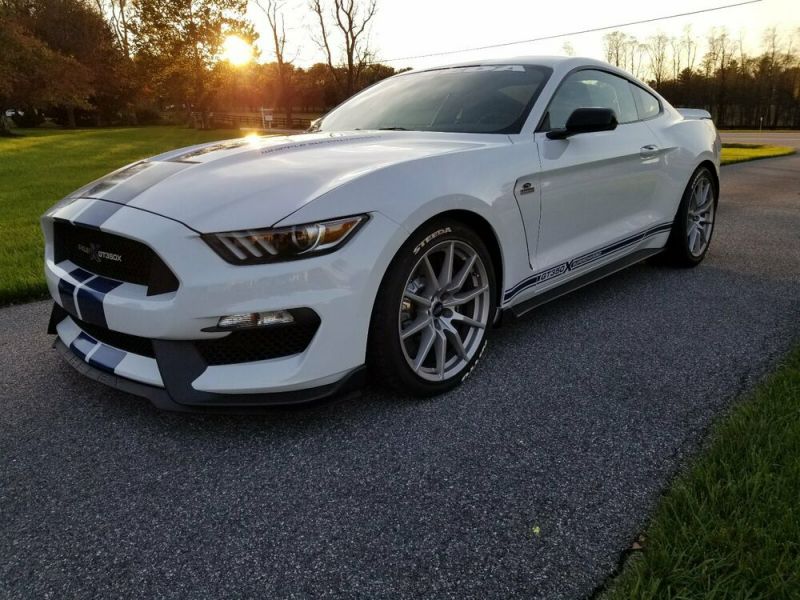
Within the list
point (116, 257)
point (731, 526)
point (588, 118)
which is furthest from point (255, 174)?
point (731, 526)

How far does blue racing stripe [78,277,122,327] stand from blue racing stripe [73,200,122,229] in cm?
22

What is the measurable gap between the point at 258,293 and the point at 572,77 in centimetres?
237

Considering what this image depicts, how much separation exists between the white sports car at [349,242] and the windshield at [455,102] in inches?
0.5

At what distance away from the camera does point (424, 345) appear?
2.61 m

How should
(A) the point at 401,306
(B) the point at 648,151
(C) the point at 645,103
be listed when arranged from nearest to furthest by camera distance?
(A) the point at 401,306 < (B) the point at 648,151 < (C) the point at 645,103

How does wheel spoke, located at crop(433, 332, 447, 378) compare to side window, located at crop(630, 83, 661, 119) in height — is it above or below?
below

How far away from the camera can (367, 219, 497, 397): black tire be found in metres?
2.35

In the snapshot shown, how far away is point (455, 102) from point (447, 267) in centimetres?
121

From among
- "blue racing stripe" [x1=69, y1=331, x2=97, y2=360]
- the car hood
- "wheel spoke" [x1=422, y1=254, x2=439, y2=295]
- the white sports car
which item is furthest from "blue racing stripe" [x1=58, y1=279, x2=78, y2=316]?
"wheel spoke" [x1=422, y1=254, x2=439, y2=295]

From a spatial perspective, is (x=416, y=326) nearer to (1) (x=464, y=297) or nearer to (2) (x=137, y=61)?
(1) (x=464, y=297)

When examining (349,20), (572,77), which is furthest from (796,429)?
(349,20)

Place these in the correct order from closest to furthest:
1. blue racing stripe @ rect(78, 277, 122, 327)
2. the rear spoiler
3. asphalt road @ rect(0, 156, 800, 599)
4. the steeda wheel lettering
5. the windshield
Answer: asphalt road @ rect(0, 156, 800, 599)
blue racing stripe @ rect(78, 277, 122, 327)
the steeda wheel lettering
the windshield
the rear spoiler

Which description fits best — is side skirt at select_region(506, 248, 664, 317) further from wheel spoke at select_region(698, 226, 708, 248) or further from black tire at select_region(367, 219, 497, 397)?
wheel spoke at select_region(698, 226, 708, 248)

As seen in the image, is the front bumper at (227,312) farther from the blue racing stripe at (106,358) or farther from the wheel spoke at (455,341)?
the wheel spoke at (455,341)
